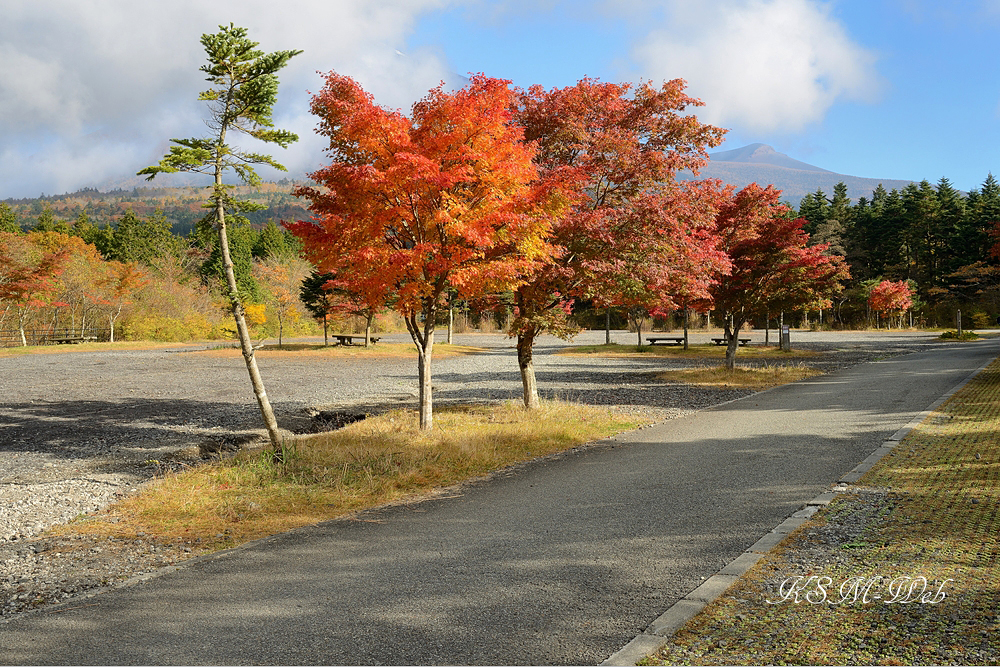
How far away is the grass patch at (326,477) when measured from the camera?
576 centimetres

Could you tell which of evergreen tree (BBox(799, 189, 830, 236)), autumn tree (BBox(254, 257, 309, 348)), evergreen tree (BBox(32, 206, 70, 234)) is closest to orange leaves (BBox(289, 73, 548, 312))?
autumn tree (BBox(254, 257, 309, 348))

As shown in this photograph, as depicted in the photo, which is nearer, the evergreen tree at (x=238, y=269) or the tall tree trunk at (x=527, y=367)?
the tall tree trunk at (x=527, y=367)

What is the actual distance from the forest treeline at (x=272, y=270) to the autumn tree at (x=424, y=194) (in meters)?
20.1

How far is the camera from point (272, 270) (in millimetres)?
46375

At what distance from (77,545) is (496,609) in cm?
381

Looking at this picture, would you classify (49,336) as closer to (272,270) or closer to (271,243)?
(272,270)

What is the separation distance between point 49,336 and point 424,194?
3646 centimetres

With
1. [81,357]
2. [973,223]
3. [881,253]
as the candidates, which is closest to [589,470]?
[81,357]

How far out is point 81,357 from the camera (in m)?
26.5

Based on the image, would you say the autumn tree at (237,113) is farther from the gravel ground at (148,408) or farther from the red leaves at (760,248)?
the red leaves at (760,248)

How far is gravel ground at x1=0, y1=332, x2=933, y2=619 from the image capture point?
16.6 feet

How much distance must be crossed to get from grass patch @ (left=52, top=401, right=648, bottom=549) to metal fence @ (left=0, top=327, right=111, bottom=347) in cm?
3320

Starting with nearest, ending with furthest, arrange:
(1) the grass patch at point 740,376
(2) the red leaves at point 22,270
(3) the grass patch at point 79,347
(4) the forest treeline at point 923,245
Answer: (1) the grass patch at point 740,376, (2) the red leaves at point 22,270, (3) the grass patch at point 79,347, (4) the forest treeline at point 923,245

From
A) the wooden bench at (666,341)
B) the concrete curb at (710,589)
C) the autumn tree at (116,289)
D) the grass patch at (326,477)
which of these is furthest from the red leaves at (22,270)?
the concrete curb at (710,589)
